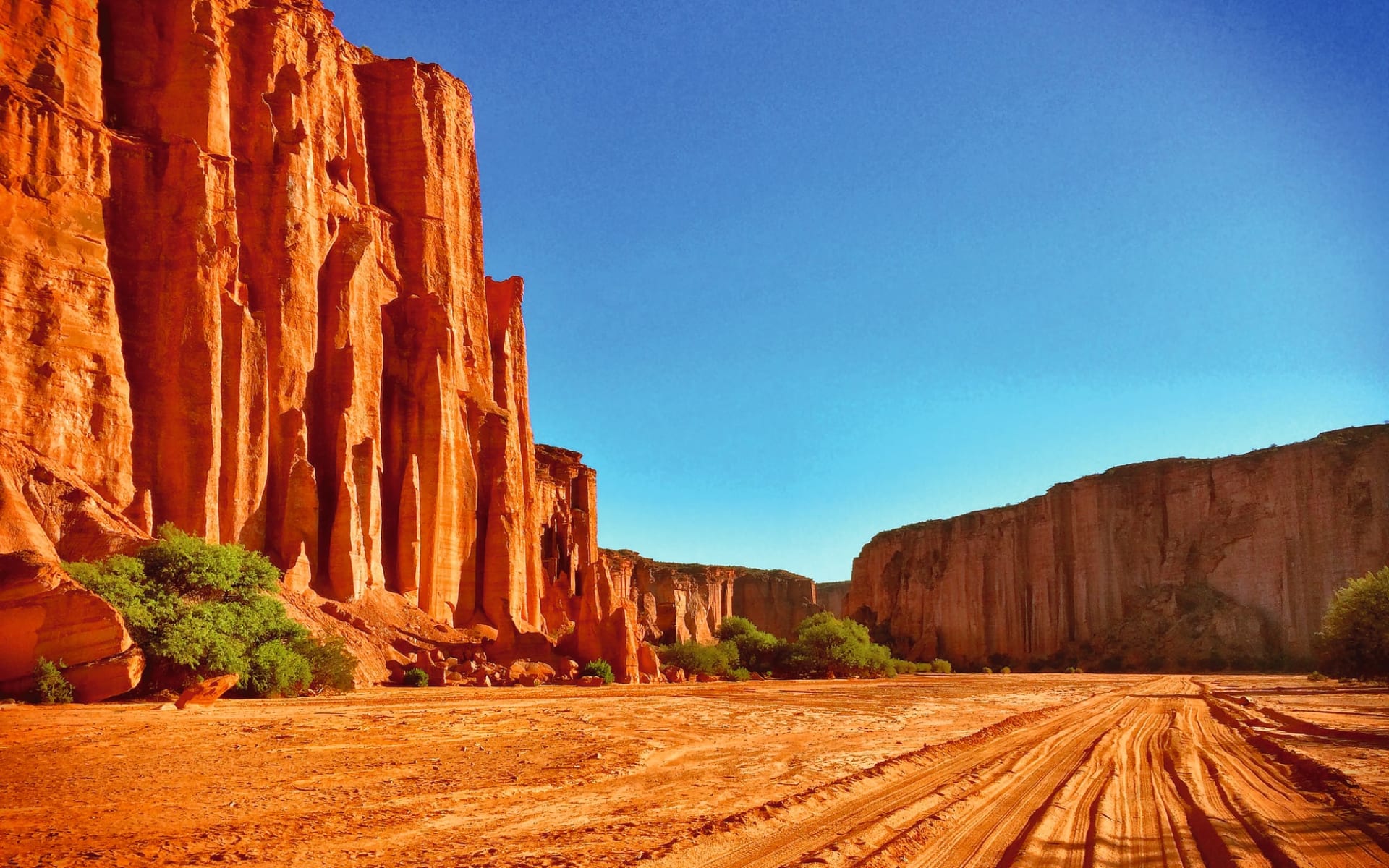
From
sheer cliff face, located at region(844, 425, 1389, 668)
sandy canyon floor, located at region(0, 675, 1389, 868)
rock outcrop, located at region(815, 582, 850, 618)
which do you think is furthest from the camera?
rock outcrop, located at region(815, 582, 850, 618)

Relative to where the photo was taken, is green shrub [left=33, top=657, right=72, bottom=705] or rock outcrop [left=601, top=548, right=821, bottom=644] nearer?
green shrub [left=33, top=657, right=72, bottom=705]

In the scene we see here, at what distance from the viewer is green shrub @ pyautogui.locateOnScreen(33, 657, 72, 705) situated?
49.7 ft

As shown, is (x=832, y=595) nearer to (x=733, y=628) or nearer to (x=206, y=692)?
(x=733, y=628)

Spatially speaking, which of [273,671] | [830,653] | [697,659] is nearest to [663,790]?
[273,671]

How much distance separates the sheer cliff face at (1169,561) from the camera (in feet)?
214

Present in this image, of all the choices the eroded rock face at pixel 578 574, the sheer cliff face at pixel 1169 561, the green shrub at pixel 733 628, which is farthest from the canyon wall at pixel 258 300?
the sheer cliff face at pixel 1169 561

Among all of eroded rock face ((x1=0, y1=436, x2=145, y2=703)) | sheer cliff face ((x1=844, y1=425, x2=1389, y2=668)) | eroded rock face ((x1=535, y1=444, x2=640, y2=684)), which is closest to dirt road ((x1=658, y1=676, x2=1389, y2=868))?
eroded rock face ((x1=0, y1=436, x2=145, y2=703))

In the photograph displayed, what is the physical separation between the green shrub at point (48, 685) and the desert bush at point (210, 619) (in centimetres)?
247

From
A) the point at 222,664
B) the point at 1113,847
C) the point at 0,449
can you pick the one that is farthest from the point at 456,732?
the point at 0,449

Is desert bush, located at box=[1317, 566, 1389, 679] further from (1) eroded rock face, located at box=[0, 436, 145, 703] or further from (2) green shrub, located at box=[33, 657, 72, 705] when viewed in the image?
(2) green shrub, located at box=[33, 657, 72, 705]

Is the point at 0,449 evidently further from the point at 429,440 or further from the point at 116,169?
the point at 429,440

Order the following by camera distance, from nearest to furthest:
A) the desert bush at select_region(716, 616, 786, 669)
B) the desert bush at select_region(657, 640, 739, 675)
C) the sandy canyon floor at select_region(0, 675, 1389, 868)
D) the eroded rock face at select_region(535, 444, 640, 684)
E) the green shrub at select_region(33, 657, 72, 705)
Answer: the sandy canyon floor at select_region(0, 675, 1389, 868) → the green shrub at select_region(33, 657, 72, 705) → the eroded rock face at select_region(535, 444, 640, 684) → the desert bush at select_region(657, 640, 739, 675) → the desert bush at select_region(716, 616, 786, 669)

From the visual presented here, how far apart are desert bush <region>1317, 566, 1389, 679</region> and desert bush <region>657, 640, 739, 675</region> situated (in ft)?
79.2

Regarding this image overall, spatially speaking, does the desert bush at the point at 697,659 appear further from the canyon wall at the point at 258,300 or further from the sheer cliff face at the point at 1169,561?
the sheer cliff face at the point at 1169,561
